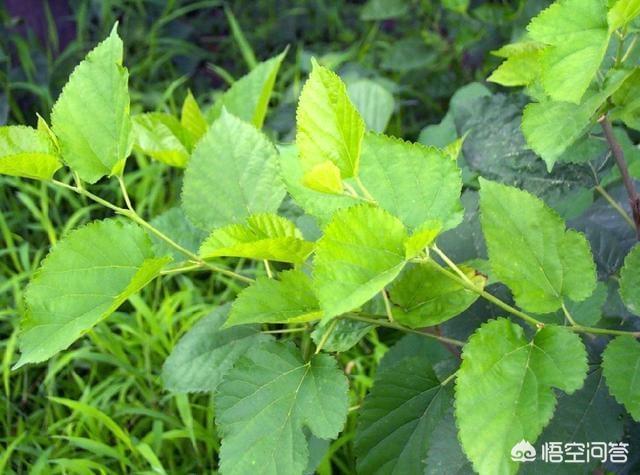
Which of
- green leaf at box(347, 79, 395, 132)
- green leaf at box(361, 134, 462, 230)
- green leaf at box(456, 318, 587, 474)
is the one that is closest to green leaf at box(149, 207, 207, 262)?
green leaf at box(361, 134, 462, 230)

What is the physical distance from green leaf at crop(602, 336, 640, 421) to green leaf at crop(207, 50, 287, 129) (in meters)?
0.54

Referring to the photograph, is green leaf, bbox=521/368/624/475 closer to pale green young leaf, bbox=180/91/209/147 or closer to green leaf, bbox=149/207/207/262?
green leaf, bbox=149/207/207/262

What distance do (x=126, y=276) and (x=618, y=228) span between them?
0.67 metres

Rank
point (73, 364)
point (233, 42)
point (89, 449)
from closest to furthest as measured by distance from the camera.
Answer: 1. point (89, 449)
2. point (73, 364)
3. point (233, 42)

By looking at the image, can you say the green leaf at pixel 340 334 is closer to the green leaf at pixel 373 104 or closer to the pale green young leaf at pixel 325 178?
the pale green young leaf at pixel 325 178

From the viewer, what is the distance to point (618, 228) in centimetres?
121

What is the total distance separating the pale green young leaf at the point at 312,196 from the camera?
0.83 metres

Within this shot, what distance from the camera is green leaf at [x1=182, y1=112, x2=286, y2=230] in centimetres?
101

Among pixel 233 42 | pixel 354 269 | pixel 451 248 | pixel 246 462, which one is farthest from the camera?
pixel 233 42

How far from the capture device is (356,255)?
0.75 meters

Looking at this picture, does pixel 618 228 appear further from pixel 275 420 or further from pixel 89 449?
pixel 89 449

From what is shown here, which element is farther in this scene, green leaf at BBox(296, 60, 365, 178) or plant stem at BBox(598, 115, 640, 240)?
plant stem at BBox(598, 115, 640, 240)

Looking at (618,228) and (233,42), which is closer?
(618,228)

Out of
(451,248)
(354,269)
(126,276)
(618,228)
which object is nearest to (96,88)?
(126,276)
